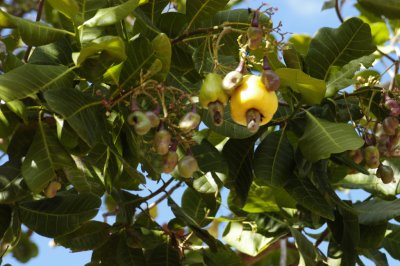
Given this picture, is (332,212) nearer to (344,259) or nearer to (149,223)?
(344,259)

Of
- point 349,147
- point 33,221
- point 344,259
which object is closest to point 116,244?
point 33,221

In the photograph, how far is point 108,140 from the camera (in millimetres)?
2227

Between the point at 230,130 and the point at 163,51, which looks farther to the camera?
the point at 230,130

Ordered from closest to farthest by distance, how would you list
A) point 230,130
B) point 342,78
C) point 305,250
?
point 230,130
point 342,78
point 305,250

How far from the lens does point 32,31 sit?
2.22 metres

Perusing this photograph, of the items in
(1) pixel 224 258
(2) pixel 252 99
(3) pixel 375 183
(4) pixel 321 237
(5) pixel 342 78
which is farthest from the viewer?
(4) pixel 321 237

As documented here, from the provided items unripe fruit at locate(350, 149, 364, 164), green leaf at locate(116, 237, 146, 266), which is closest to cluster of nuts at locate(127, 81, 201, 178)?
unripe fruit at locate(350, 149, 364, 164)

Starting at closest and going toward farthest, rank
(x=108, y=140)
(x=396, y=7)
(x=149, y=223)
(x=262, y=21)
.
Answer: (x=108, y=140) < (x=262, y=21) < (x=396, y=7) < (x=149, y=223)

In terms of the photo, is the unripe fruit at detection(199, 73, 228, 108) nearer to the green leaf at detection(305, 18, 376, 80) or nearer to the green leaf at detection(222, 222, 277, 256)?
the green leaf at detection(305, 18, 376, 80)

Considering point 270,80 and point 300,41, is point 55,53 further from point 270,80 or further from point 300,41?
point 300,41

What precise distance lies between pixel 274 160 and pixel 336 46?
39 centimetres

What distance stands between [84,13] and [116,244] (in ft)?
2.94

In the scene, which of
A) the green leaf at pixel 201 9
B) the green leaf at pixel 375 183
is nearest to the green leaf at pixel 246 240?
the green leaf at pixel 375 183

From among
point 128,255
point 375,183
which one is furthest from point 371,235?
point 128,255
